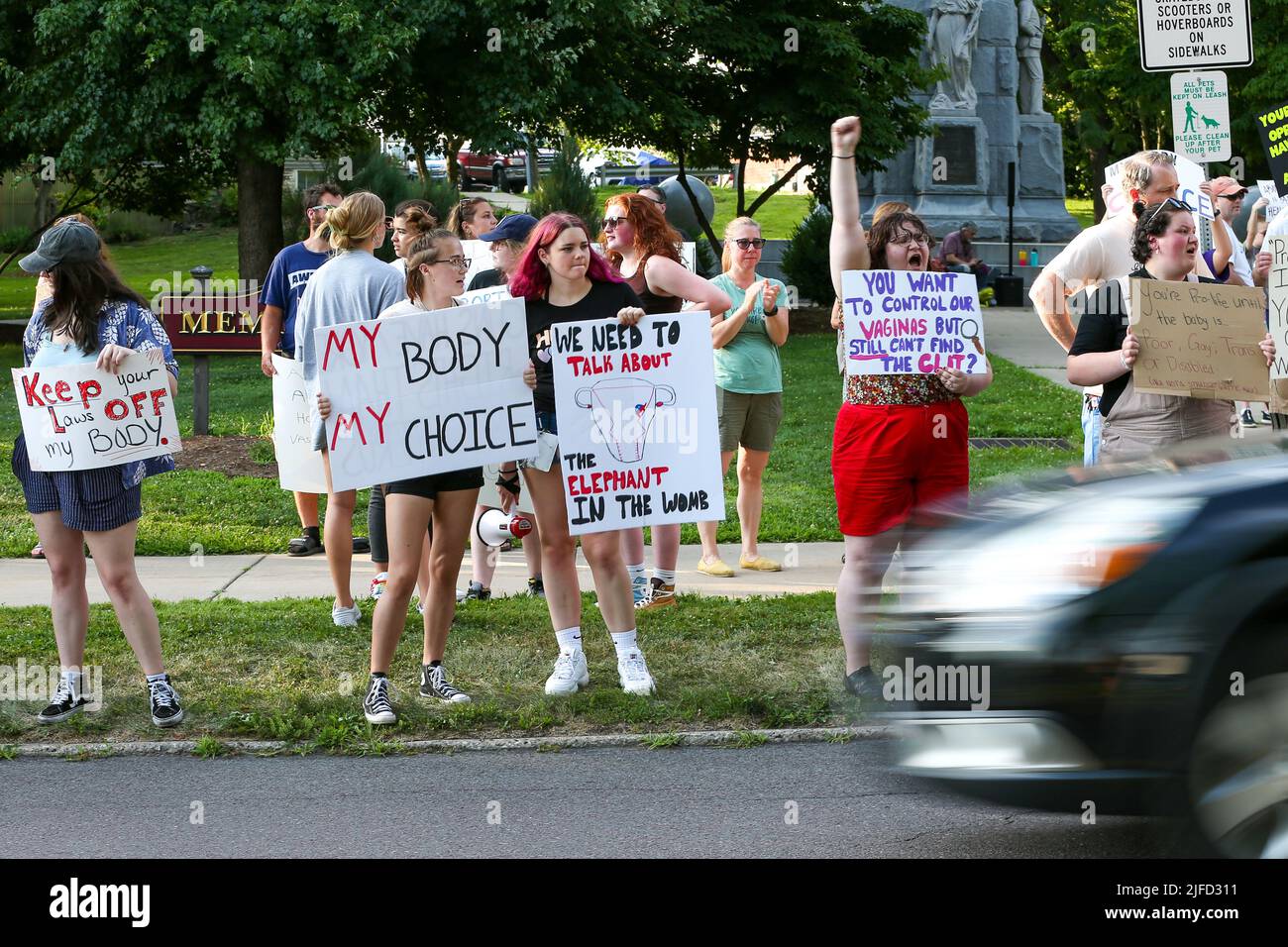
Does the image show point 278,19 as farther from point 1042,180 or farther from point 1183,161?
point 1042,180

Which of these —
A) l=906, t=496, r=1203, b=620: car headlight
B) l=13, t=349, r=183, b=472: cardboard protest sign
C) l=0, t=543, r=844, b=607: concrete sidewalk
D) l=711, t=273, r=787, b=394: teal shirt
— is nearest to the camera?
l=906, t=496, r=1203, b=620: car headlight

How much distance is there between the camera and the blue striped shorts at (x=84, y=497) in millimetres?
6297

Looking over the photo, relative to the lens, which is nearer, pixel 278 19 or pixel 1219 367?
pixel 1219 367

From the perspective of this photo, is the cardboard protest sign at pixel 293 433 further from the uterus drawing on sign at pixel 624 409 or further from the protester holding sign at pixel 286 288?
the uterus drawing on sign at pixel 624 409

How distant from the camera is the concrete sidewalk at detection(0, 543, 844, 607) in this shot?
28.6ft

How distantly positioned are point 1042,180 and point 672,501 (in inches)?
1157

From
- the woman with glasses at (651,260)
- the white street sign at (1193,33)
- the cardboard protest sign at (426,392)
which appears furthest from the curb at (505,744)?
the white street sign at (1193,33)

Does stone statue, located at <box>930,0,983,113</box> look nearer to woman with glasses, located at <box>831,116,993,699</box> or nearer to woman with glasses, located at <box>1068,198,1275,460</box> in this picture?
woman with glasses, located at <box>1068,198,1275,460</box>

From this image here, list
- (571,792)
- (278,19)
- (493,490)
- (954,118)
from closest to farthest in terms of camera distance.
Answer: (571,792), (493,490), (278,19), (954,118)

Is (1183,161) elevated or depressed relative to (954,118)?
depressed

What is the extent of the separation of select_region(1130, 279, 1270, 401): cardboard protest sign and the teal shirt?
2.82m

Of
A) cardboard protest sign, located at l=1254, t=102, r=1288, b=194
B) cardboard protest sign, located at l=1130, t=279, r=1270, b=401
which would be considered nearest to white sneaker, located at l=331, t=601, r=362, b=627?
cardboard protest sign, located at l=1130, t=279, r=1270, b=401

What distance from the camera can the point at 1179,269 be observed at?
6445 millimetres
